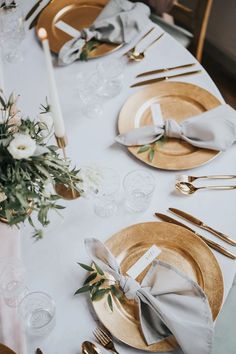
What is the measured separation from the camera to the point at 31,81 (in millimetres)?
1646

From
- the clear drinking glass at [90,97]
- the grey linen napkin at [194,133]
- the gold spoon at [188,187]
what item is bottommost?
the gold spoon at [188,187]

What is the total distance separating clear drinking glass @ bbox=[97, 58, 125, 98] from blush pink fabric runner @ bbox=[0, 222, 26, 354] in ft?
2.07

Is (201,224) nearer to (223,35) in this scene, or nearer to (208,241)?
(208,241)

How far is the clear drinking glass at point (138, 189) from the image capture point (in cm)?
130

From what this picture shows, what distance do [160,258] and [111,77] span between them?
0.72 meters

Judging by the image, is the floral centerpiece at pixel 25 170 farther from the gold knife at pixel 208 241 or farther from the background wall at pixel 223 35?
the background wall at pixel 223 35

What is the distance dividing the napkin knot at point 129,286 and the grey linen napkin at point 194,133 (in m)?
0.48

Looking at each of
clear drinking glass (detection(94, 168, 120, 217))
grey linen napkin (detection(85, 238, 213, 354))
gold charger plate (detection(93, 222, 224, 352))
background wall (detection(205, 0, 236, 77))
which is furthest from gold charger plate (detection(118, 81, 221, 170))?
background wall (detection(205, 0, 236, 77))

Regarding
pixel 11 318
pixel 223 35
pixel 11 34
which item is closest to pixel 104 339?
pixel 11 318

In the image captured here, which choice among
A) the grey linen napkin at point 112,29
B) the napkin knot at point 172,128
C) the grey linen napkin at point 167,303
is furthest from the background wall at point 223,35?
the grey linen napkin at point 167,303

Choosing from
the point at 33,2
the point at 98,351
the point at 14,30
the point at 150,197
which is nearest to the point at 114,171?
the point at 150,197

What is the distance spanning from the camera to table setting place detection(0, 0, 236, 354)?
3.51 ft

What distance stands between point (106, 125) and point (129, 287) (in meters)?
0.61

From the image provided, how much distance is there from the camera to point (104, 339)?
3.50ft
